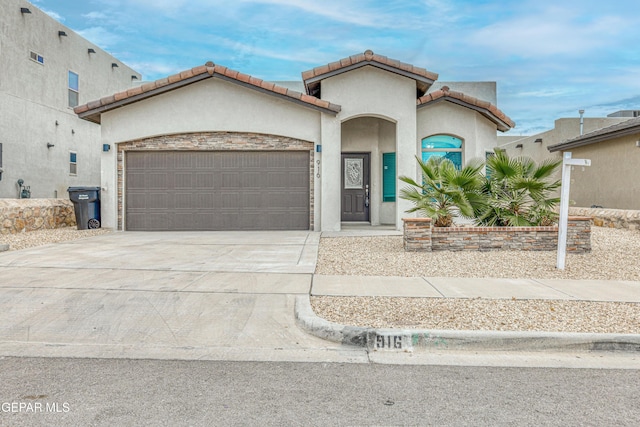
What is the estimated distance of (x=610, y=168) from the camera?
1845 cm

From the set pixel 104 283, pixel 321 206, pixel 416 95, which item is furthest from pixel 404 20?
pixel 104 283

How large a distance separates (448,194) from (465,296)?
4.75m

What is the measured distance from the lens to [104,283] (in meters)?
6.94

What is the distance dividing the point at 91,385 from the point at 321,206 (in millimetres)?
10836

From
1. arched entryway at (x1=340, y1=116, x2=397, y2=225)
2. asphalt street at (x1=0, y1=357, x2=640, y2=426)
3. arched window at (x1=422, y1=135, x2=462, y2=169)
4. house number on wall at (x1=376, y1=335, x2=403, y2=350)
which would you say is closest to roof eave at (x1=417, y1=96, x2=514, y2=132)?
arched window at (x1=422, y1=135, x2=462, y2=169)

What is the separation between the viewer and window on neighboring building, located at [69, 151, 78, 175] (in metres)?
20.5

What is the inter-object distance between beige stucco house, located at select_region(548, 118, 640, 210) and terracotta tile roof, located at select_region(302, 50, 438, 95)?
306 inches

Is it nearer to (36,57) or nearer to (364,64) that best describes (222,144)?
(364,64)

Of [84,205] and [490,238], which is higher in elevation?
[84,205]

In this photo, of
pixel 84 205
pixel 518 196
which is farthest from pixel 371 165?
pixel 84 205

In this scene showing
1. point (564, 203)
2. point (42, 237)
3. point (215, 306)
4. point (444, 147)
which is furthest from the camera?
point (444, 147)

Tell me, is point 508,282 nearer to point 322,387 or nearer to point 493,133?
point 322,387

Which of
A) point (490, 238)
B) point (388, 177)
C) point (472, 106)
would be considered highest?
point (472, 106)

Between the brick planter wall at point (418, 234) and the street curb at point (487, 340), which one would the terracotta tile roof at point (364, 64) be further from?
the street curb at point (487, 340)
